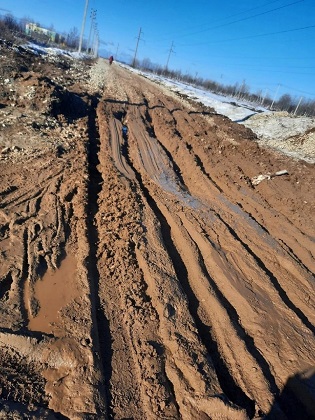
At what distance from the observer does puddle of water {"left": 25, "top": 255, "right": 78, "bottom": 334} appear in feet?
14.3

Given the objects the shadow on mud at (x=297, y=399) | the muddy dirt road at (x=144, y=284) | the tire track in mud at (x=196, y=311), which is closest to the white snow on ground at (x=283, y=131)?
the muddy dirt road at (x=144, y=284)

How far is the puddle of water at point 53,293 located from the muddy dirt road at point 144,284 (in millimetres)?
22

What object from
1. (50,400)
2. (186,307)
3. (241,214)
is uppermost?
(241,214)

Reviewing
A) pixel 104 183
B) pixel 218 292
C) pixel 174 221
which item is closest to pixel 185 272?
pixel 218 292

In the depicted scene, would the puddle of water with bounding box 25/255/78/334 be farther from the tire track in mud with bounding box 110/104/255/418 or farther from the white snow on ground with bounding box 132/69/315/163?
the white snow on ground with bounding box 132/69/315/163

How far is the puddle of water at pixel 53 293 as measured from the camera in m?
4.36

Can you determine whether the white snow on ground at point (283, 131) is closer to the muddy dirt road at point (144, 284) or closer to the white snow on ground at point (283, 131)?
the white snow on ground at point (283, 131)

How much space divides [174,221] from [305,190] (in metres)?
5.95

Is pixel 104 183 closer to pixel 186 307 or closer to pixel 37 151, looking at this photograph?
pixel 37 151

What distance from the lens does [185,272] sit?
5777 millimetres

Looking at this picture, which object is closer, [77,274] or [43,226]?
[77,274]

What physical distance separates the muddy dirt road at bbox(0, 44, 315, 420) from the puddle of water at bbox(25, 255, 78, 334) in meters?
0.02

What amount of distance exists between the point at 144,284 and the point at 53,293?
1474mm

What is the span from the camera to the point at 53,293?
16.0ft
